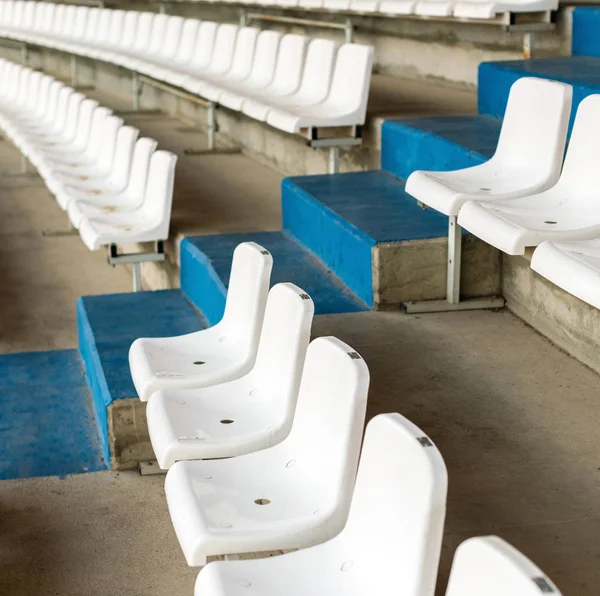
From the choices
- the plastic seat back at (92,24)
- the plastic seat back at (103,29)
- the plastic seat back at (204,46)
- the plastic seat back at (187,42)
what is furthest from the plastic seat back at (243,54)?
the plastic seat back at (92,24)

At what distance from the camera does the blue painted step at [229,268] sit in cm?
285

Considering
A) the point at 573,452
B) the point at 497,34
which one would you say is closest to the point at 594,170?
the point at 573,452

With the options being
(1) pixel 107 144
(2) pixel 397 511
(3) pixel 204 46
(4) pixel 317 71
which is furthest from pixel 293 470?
(3) pixel 204 46

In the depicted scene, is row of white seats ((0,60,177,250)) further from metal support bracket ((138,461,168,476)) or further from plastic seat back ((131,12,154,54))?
metal support bracket ((138,461,168,476))

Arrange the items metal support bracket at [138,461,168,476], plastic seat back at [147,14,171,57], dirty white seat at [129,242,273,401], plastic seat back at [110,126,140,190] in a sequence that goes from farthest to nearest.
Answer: plastic seat back at [147,14,171,57] < plastic seat back at [110,126,140,190] < metal support bracket at [138,461,168,476] < dirty white seat at [129,242,273,401]

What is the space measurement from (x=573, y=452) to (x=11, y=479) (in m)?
1.40

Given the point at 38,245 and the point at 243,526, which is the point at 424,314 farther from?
the point at 38,245

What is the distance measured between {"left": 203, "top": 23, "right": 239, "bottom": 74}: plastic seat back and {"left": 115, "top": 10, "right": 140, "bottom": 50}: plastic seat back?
1.67 m

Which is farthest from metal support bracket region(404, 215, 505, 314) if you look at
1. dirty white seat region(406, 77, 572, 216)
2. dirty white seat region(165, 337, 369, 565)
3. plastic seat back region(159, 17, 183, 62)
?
plastic seat back region(159, 17, 183, 62)

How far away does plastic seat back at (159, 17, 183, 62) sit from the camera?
6.61m

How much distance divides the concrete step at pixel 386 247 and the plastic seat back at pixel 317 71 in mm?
1218

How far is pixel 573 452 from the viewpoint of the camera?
190 cm

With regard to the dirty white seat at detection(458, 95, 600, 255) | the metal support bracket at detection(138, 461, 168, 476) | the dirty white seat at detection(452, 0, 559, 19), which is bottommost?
the metal support bracket at detection(138, 461, 168, 476)

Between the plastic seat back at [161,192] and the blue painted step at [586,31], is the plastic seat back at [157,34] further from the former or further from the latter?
the blue painted step at [586,31]
